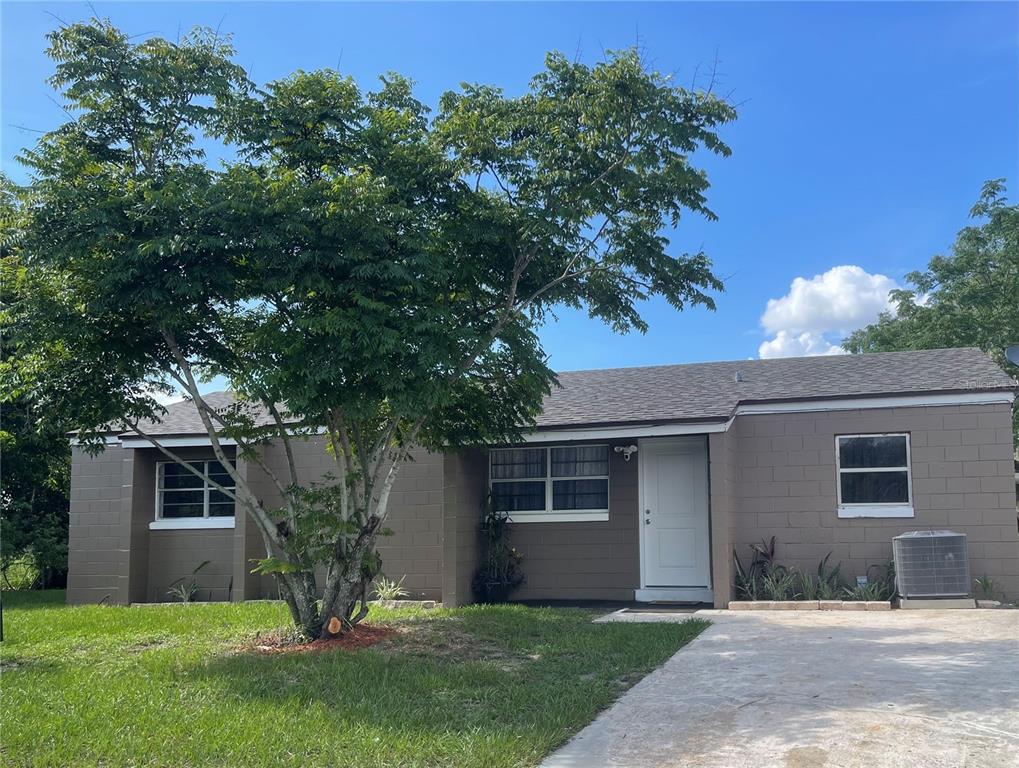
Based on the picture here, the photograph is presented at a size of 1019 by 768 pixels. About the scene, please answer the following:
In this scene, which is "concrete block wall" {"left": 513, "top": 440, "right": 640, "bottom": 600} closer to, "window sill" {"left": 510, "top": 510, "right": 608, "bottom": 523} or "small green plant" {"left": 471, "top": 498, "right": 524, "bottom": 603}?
"window sill" {"left": 510, "top": 510, "right": 608, "bottom": 523}

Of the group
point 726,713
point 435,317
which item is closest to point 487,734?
point 726,713

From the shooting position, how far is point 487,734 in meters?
6.05

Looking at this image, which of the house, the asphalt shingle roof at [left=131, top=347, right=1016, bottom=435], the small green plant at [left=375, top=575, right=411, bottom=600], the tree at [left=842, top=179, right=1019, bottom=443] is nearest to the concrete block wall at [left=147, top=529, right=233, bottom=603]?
the house

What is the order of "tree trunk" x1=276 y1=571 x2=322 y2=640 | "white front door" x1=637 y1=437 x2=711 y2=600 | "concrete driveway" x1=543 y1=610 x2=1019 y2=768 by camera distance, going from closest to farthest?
"concrete driveway" x1=543 y1=610 x2=1019 y2=768
"tree trunk" x1=276 y1=571 x2=322 y2=640
"white front door" x1=637 y1=437 x2=711 y2=600

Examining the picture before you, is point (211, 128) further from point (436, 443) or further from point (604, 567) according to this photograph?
point (604, 567)

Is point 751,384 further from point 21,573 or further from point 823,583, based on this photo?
point 21,573

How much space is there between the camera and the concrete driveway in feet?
18.2

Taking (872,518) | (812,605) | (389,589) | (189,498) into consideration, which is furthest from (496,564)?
(189,498)

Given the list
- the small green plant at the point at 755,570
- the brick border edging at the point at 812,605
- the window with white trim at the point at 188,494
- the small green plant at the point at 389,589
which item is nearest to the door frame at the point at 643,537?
the small green plant at the point at 755,570

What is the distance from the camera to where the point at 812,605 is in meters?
11.9

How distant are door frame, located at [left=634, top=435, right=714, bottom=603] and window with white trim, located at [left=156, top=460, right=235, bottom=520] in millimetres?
7154

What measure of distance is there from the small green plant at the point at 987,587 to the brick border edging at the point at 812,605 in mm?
1349

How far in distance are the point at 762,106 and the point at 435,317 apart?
5.07 m

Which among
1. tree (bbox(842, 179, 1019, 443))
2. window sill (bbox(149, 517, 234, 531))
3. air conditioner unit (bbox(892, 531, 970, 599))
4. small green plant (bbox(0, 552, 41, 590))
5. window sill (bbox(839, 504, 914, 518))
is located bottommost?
small green plant (bbox(0, 552, 41, 590))
